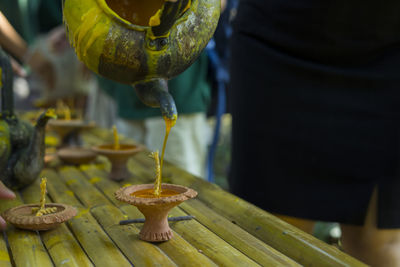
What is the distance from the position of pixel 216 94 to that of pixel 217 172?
4.92ft

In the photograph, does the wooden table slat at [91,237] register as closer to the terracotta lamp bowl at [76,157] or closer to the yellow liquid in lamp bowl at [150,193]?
the yellow liquid in lamp bowl at [150,193]

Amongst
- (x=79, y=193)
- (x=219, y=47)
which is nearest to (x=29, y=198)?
(x=79, y=193)

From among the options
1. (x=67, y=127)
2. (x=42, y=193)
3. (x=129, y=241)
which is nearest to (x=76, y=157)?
(x=67, y=127)

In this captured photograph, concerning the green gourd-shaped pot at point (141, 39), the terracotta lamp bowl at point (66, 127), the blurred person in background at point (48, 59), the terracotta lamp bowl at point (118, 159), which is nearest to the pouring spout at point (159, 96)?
the green gourd-shaped pot at point (141, 39)

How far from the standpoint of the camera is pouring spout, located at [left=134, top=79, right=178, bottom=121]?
2.64 ft

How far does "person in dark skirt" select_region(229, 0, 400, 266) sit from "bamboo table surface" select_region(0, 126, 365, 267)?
34 cm

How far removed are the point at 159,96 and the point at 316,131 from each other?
0.68 meters

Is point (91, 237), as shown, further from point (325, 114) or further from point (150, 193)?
point (325, 114)

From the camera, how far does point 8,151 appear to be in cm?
112

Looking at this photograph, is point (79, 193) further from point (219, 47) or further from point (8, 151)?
point (219, 47)

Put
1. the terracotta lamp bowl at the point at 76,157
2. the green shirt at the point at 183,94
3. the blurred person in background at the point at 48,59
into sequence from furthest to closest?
the green shirt at the point at 183,94 → the blurred person in background at the point at 48,59 → the terracotta lamp bowl at the point at 76,157

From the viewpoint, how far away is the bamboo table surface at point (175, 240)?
0.79 meters

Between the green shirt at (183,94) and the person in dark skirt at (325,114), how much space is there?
28.5 inches

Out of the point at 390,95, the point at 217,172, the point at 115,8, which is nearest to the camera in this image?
the point at 115,8
